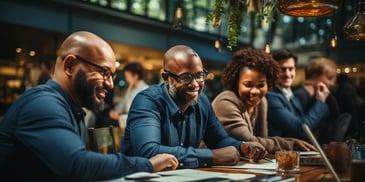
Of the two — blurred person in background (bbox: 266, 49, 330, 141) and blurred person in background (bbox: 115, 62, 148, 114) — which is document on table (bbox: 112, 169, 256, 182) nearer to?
blurred person in background (bbox: 266, 49, 330, 141)

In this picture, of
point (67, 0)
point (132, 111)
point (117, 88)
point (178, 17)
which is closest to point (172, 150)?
point (132, 111)

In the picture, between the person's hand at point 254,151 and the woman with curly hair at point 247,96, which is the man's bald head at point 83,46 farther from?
the woman with curly hair at point 247,96

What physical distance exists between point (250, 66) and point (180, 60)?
849 mm

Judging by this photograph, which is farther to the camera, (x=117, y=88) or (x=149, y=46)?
(x=117, y=88)

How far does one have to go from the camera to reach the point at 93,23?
9.45m

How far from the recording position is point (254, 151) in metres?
2.57

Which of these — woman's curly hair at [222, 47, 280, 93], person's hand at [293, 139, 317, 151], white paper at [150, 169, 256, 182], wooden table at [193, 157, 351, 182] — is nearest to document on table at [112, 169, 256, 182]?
white paper at [150, 169, 256, 182]

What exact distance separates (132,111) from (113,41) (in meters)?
7.50

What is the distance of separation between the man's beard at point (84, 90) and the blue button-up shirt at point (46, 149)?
0.50ft

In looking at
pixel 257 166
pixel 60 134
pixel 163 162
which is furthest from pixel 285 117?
pixel 60 134

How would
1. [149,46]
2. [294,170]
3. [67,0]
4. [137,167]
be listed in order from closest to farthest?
[137,167] → [294,170] → [67,0] → [149,46]

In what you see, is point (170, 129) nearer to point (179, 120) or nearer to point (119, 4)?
point (179, 120)

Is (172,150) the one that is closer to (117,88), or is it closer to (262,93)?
(262,93)

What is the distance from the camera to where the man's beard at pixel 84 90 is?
1.98 m
